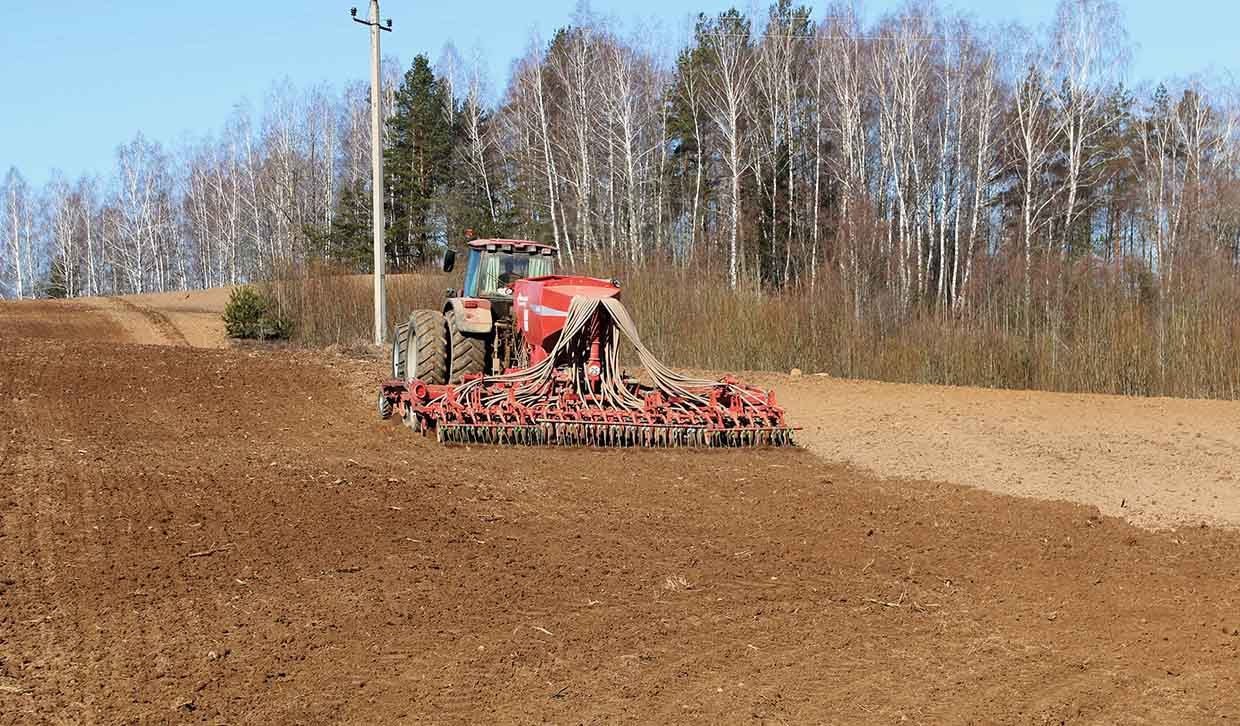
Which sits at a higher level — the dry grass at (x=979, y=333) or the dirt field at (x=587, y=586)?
the dry grass at (x=979, y=333)

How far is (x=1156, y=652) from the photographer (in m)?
4.47

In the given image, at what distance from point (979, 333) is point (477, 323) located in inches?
320

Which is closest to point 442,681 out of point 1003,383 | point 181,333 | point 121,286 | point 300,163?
point 1003,383

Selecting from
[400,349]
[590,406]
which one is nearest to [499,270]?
[400,349]

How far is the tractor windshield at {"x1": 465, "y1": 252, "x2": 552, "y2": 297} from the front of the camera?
11969 mm

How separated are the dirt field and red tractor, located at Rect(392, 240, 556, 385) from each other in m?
1.29

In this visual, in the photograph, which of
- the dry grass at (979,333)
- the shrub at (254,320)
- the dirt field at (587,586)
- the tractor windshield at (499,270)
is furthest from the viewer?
the shrub at (254,320)

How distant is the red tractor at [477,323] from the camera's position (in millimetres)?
11180

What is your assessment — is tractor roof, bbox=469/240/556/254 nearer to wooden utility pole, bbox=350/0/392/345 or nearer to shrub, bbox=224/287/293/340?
wooden utility pole, bbox=350/0/392/345

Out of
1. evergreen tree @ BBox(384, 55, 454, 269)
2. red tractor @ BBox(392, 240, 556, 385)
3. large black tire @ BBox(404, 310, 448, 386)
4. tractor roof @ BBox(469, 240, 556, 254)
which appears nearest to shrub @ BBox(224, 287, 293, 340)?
red tractor @ BBox(392, 240, 556, 385)

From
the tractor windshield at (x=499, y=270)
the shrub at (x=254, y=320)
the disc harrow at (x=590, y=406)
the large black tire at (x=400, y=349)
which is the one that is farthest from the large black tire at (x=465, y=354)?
the shrub at (x=254, y=320)

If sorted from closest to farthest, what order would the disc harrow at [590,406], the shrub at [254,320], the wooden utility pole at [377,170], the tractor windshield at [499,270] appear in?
the disc harrow at [590,406], the tractor windshield at [499,270], the wooden utility pole at [377,170], the shrub at [254,320]

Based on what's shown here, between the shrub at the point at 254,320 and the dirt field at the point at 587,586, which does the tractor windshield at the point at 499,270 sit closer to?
the dirt field at the point at 587,586

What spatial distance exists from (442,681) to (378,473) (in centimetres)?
433
